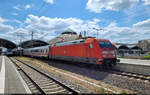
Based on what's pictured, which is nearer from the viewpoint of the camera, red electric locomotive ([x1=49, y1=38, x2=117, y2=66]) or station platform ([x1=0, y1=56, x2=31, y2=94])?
station platform ([x1=0, y1=56, x2=31, y2=94])

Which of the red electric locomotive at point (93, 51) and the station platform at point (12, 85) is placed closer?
the station platform at point (12, 85)

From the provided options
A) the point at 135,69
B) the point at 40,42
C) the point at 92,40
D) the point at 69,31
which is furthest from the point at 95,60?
the point at 69,31

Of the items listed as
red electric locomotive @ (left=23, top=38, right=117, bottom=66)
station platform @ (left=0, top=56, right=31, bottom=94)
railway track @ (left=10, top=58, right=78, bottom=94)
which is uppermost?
red electric locomotive @ (left=23, top=38, right=117, bottom=66)

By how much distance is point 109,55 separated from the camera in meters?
13.5

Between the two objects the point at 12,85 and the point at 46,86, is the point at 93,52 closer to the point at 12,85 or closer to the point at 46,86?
the point at 46,86

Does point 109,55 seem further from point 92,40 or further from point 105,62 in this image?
point 92,40

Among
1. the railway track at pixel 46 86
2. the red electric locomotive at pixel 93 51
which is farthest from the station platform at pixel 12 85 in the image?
the red electric locomotive at pixel 93 51

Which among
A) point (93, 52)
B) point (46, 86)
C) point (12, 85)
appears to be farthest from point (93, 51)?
point (12, 85)

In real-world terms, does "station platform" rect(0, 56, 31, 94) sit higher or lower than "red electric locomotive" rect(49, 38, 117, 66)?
lower

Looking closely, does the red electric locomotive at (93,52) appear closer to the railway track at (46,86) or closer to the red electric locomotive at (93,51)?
the red electric locomotive at (93,51)

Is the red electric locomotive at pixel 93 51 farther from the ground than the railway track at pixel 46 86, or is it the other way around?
the red electric locomotive at pixel 93 51

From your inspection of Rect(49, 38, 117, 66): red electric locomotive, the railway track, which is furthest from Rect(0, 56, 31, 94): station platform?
Rect(49, 38, 117, 66): red electric locomotive

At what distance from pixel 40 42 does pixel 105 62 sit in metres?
53.9

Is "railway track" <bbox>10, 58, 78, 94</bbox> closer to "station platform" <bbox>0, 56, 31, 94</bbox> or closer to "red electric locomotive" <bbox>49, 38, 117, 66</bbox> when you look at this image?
"station platform" <bbox>0, 56, 31, 94</bbox>
